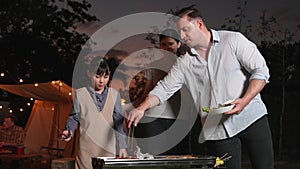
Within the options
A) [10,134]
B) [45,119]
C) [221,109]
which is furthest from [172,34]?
[45,119]

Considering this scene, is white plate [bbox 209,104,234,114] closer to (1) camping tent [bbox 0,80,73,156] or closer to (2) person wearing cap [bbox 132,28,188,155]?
(2) person wearing cap [bbox 132,28,188,155]

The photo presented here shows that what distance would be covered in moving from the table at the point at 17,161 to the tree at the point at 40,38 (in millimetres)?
1075

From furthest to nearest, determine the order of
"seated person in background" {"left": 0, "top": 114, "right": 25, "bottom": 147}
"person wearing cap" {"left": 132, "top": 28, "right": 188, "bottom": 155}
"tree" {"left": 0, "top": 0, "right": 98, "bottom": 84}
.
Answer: "tree" {"left": 0, "top": 0, "right": 98, "bottom": 84} → "seated person in background" {"left": 0, "top": 114, "right": 25, "bottom": 147} → "person wearing cap" {"left": 132, "top": 28, "right": 188, "bottom": 155}

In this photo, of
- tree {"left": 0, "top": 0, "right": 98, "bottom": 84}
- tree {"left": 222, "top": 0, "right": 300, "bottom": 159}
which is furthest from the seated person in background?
tree {"left": 222, "top": 0, "right": 300, "bottom": 159}

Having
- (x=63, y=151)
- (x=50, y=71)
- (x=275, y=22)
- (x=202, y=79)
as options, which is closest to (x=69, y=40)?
(x=50, y=71)

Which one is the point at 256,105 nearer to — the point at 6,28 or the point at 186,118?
the point at 186,118

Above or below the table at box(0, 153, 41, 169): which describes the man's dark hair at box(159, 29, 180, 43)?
above

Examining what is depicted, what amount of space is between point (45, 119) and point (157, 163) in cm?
567

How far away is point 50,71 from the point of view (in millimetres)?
6613

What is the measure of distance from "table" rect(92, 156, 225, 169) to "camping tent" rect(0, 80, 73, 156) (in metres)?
5.01

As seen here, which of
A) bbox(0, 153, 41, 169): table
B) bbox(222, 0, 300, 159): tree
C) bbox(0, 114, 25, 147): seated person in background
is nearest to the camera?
bbox(0, 153, 41, 169): table

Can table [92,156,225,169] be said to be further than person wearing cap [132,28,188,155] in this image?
No

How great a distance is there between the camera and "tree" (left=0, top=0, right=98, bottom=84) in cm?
650

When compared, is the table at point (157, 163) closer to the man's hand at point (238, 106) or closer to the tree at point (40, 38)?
the man's hand at point (238, 106)
